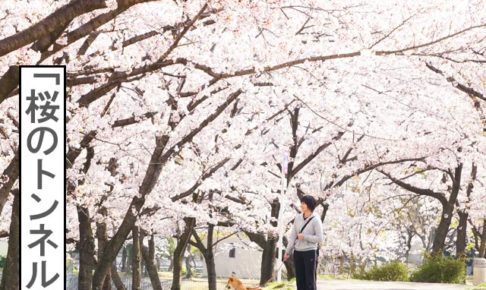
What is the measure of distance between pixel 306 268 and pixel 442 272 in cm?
1183

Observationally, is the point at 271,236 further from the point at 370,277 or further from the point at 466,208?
the point at 466,208

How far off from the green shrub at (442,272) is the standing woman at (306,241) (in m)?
11.6

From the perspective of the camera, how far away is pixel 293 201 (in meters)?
28.4

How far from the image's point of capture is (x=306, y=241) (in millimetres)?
10477

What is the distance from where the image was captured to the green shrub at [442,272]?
21375 millimetres

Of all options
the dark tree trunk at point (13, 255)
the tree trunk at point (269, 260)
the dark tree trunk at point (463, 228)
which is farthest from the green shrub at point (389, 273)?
the dark tree trunk at point (13, 255)

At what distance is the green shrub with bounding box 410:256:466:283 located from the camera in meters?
21.4

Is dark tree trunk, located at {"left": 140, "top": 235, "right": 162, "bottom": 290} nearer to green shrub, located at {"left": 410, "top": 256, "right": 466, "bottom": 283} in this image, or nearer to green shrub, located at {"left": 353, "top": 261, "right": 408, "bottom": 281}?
green shrub, located at {"left": 353, "top": 261, "right": 408, "bottom": 281}

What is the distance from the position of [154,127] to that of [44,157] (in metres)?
7.95

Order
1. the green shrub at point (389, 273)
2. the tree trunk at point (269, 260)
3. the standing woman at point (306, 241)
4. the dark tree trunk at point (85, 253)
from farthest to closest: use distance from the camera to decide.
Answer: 1. the tree trunk at point (269, 260)
2. the green shrub at point (389, 273)
3. the dark tree trunk at point (85, 253)
4. the standing woman at point (306, 241)

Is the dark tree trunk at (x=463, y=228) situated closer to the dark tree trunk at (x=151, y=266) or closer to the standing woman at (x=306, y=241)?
the dark tree trunk at (x=151, y=266)

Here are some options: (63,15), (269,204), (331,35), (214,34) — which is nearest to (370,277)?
(269,204)

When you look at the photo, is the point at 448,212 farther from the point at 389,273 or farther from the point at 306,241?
the point at 306,241

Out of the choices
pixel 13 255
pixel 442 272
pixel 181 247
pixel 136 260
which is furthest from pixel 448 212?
pixel 13 255
